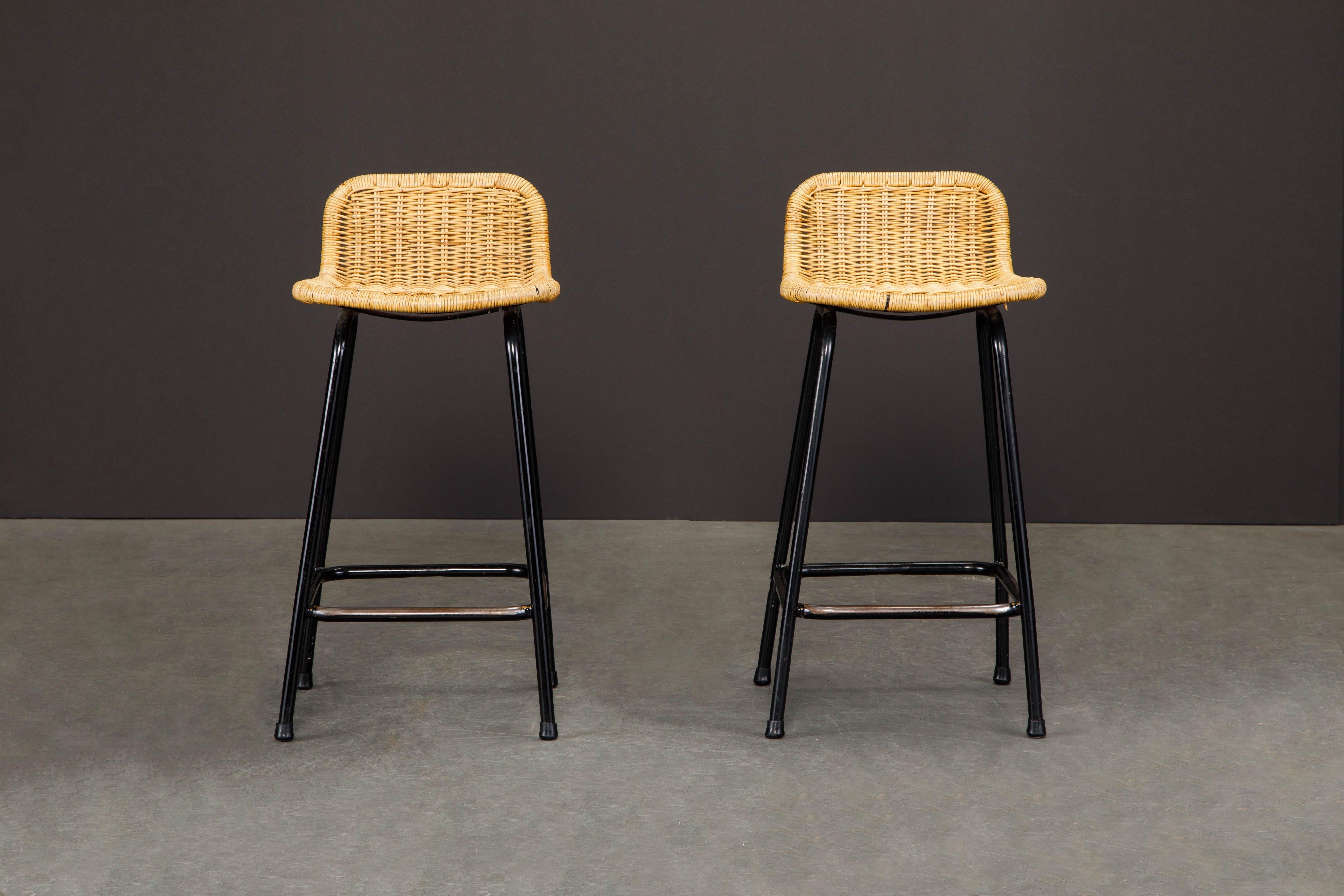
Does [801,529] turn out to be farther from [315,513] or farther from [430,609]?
[315,513]

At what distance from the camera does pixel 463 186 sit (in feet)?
6.98

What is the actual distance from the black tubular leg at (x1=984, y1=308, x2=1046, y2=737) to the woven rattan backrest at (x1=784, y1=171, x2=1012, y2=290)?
247 mm

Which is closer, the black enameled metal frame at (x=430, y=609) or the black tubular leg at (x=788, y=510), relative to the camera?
the black enameled metal frame at (x=430, y=609)

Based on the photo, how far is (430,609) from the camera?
6.77ft

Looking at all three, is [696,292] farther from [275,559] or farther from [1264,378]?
[1264,378]

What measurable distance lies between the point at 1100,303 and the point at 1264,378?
0.59 m

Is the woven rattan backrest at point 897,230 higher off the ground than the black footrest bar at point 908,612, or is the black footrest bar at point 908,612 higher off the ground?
the woven rattan backrest at point 897,230

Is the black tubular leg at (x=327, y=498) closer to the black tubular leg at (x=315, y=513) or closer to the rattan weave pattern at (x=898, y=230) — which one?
the black tubular leg at (x=315, y=513)

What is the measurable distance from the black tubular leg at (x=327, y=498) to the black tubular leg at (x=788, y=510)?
0.83 meters

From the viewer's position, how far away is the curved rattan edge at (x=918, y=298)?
6.13 feet

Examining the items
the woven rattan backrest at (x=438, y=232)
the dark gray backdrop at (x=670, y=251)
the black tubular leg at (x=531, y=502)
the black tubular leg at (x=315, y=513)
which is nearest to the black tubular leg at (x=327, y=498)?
the black tubular leg at (x=315, y=513)

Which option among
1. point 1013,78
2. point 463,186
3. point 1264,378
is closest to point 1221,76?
point 1013,78

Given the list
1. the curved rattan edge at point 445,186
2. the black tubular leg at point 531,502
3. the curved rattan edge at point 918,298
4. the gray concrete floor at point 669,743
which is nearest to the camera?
the gray concrete floor at point 669,743

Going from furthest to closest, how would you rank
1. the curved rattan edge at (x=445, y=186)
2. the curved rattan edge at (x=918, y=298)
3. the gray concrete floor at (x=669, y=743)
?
the curved rattan edge at (x=445, y=186) < the curved rattan edge at (x=918, y=298) < the gray concrete floor at (x=669, y=743)
